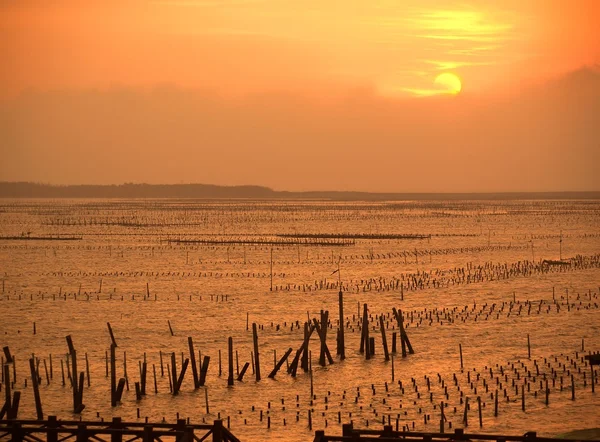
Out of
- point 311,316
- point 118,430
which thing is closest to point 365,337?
point 311,316

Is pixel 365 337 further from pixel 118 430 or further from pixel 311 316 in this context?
pixel 118 430

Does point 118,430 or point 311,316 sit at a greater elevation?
point 311,316

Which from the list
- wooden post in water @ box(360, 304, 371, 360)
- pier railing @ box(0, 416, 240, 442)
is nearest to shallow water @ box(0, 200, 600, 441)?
wooden post in water @ box(360, 304, 371, 360)

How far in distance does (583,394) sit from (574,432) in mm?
4633

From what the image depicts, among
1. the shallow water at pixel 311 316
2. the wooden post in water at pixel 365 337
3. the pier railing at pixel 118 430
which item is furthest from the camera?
the wooden post in water at pixel 365 337

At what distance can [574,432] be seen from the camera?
2084 cm

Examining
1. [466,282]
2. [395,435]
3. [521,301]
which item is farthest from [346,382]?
[466,282]

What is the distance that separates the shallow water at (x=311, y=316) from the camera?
80.8 ft

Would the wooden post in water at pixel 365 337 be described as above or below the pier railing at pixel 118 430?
above

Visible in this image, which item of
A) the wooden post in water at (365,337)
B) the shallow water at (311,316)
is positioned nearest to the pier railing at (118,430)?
the shallow water at (311,316)

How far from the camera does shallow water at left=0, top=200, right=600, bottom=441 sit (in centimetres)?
2462

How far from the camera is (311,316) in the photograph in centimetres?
4078

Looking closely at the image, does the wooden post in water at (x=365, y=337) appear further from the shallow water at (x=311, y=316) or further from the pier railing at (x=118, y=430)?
the pier railing at (x=118, y=430)

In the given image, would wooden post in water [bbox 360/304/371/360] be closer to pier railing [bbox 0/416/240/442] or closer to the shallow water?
the shallow water
